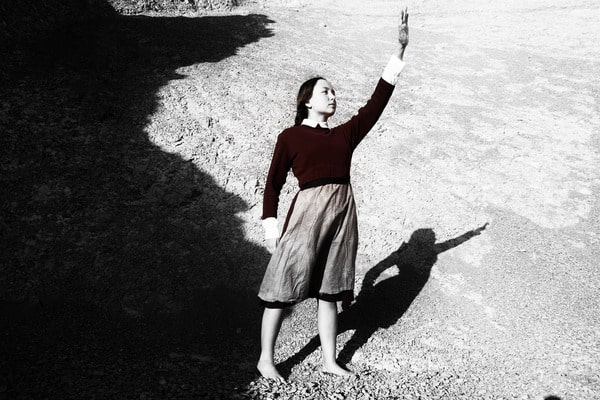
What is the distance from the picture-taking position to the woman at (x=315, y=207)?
2.90 m

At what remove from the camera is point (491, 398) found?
10.4 ft

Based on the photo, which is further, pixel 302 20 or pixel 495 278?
pixel 302 20

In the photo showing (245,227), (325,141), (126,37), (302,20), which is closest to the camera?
(325,141)

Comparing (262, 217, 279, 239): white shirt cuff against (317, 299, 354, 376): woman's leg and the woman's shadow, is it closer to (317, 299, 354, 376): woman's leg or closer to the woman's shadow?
(317, 299, 354, 376): woman's leg

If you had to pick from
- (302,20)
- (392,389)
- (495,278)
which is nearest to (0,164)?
(392,389)

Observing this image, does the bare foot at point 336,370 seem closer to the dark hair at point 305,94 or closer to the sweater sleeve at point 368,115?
the sweater sleeve at point 368,115

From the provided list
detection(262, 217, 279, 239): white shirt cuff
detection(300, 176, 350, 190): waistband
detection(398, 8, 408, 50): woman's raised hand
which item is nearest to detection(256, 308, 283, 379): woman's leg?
detection(262, 217, 279, 239): white shirt cuff

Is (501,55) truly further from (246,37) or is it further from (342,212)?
(342,212)

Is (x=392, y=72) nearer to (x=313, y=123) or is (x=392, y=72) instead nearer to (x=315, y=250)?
(x=313, y=123)

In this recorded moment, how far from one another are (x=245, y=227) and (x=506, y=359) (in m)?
2.57

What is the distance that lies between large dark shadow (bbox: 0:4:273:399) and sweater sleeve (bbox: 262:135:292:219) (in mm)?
1062

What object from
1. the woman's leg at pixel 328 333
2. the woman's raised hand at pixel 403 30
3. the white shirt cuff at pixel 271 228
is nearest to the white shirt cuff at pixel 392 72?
the woman's raised hand at pixel 403 30

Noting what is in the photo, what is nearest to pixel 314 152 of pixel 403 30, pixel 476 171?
pixel 403 30

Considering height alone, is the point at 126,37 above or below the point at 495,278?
above
